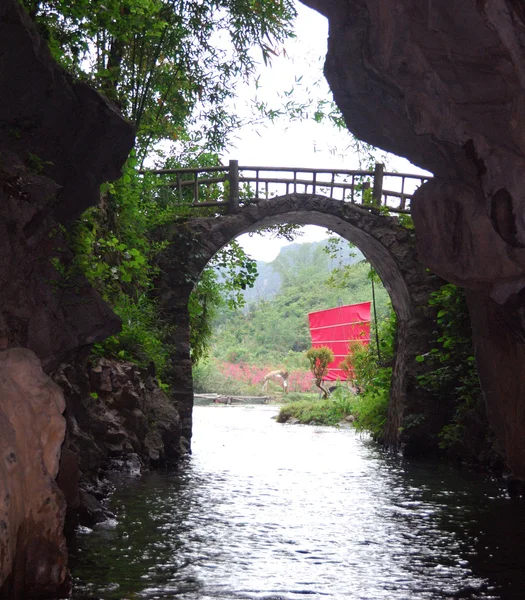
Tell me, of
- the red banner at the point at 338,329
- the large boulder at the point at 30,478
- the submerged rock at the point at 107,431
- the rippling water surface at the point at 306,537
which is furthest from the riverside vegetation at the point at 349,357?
the large boulder at the point at 30,478

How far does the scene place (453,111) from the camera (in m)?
Answer: 5.71

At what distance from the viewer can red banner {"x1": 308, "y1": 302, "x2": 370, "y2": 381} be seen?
25.5 metres

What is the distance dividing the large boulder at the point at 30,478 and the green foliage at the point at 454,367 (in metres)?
7.14

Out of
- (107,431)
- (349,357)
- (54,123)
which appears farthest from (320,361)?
(54,123)

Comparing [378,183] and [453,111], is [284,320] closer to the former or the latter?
[378,183]

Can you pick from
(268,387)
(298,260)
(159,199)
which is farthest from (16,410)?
(298,260)

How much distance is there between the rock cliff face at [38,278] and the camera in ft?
14.8

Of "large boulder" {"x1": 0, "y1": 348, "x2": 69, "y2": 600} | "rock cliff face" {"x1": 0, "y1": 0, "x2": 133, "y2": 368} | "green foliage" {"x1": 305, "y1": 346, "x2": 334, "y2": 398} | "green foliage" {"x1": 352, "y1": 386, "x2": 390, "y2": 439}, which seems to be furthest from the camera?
"green foliage" {"x1": 305, "y1": 346, "x2": 334, "y2": 398}

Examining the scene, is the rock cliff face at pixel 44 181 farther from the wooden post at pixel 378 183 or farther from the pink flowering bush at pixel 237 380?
the pink flowering bush at pixel 237 380

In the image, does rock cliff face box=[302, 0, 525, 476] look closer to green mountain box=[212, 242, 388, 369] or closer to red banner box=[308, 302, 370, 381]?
red banner box=[308, 302, 370, 381]

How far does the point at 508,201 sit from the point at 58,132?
12.3ft

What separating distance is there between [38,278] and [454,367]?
27.4 ft

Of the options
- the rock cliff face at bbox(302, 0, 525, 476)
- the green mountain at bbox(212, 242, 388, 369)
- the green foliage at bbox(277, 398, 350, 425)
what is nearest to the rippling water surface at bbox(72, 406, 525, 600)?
the rock cliff face at bbox(302, 0, 525, 476)

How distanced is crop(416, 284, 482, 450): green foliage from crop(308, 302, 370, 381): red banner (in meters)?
10.7
